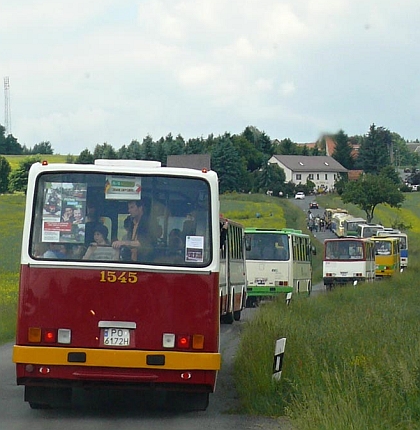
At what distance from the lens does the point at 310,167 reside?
6939 inches

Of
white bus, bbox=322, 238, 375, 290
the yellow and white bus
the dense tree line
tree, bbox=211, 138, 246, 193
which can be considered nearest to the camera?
white bus, bbox=322, 238, 375, 290

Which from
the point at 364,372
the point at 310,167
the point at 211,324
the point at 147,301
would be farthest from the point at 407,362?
the point at 310,167

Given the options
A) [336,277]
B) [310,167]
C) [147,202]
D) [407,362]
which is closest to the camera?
[407,362]

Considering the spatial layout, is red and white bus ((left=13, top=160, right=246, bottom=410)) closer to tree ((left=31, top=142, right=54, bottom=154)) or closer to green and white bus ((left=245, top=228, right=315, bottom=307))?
green and white bus ((left=245, top=228, right=315, bottom=307))

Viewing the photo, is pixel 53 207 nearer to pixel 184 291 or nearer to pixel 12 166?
pixel 184 291

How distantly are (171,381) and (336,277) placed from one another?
3475 centimetres

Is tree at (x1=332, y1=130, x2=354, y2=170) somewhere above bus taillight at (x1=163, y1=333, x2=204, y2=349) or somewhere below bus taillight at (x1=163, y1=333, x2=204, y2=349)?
above

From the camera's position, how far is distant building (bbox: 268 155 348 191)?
172 m

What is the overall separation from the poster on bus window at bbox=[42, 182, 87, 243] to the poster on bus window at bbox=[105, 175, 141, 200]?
28 cm

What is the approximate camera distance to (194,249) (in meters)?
10.8

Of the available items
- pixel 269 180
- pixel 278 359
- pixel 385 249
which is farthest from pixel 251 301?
pixel 269 180

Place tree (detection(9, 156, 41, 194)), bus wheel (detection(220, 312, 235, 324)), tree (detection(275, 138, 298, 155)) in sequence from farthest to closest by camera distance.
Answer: tree (detection(275, 138, 298, 155)) → tree (detection(9, 156, 41, 194)) → bus wheel (detection(220, 312, 235, 324))

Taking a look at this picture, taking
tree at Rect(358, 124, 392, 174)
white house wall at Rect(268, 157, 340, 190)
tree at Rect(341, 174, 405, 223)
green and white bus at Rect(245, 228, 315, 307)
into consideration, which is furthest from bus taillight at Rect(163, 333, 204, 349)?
white house wall at Rect(268, 157, 340, 190)

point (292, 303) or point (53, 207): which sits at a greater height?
point (53, 207)
